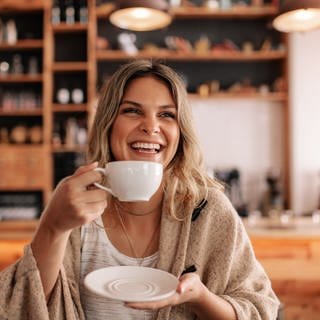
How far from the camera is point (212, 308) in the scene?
1.09 meters

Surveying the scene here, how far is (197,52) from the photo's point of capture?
186 inches

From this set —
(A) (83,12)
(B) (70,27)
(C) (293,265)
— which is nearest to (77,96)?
(B) (70,27)

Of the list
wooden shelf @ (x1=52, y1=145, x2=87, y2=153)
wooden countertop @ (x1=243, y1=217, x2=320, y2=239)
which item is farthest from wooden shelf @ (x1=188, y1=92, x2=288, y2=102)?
wooden countertop @ (x1=243, y1=217, x2=320, y2=239)

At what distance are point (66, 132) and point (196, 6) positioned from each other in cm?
187

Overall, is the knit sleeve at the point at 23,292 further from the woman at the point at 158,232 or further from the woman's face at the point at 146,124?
the woman's face at the point at 146,124

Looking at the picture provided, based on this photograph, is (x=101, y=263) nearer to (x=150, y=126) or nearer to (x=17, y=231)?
(x=150, y=126)

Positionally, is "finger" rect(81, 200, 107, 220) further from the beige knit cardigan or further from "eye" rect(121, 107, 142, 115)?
"eye" rect(121, 107, 142, 115)

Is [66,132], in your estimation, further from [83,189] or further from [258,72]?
[83,189]

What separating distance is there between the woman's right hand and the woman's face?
0.32 m

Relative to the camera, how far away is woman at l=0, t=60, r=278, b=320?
3.76ft

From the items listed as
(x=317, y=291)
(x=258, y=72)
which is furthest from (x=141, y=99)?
(x=258, y=72)

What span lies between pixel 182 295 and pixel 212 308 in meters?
0.17

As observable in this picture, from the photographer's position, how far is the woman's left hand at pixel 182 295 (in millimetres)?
885

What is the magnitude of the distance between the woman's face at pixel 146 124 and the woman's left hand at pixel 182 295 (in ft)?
1.28
